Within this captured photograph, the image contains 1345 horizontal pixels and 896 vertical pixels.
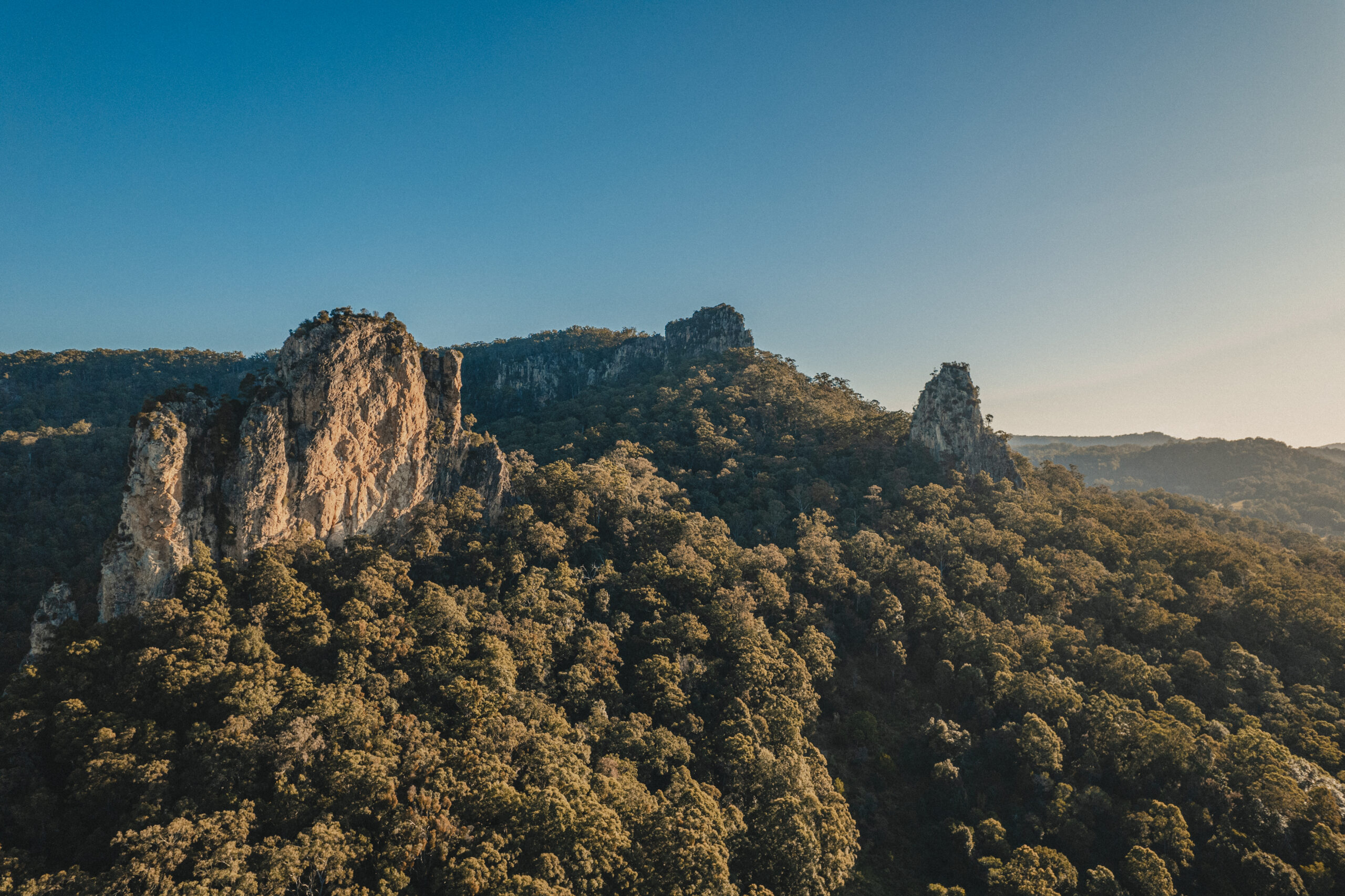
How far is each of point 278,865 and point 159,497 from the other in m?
23.6

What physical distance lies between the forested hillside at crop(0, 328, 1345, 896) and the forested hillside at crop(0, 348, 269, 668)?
5.44 metres

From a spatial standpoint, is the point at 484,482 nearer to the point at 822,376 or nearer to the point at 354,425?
the point at 354,425

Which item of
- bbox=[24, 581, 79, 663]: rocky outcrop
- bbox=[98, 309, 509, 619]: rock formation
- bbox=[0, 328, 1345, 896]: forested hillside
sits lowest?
bbox=[0, 328, 1345, 896]: forested hillside

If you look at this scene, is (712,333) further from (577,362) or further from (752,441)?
(752,441)

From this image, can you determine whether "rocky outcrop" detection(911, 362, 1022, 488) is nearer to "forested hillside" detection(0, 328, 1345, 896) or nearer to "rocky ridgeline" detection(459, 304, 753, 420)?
"forested hillside" detection(0, 328, 1345, 896)

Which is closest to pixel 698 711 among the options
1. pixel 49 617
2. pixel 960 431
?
pixel 49 617

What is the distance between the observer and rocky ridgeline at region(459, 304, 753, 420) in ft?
395

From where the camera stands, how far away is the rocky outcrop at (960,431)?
3113 inches

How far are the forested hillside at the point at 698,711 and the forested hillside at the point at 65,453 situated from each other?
5.44m

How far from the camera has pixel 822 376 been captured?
4402 inches

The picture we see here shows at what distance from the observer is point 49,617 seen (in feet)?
104

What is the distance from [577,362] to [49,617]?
102954 mm

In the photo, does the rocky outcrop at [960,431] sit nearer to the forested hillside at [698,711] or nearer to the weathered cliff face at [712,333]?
→ the forested hillside at [698,711]

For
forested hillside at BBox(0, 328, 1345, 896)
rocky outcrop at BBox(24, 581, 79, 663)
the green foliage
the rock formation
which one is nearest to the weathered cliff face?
the green foliage
